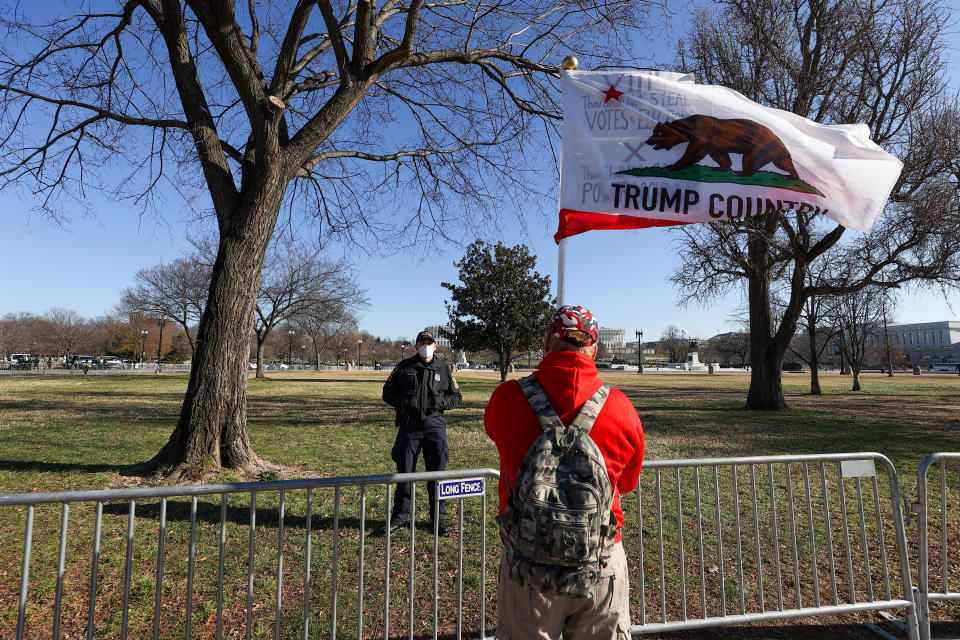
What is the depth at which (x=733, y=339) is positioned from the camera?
89.8m

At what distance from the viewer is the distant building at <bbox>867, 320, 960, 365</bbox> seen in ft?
341

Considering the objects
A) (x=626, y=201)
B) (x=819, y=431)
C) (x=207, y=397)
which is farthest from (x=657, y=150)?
(x=819, y=431)

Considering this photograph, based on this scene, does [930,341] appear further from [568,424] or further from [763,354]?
[568,424]

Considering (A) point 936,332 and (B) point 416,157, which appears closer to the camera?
(B) point 416,157

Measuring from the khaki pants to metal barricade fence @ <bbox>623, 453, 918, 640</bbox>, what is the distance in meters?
1.31

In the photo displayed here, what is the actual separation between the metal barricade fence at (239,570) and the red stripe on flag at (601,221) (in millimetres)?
2023

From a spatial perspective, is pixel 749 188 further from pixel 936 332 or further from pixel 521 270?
pixel 936 332

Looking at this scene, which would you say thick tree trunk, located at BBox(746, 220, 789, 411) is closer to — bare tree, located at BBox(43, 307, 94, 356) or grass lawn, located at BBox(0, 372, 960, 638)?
grass lawn, located at BBox(0, 372, 960, 638)

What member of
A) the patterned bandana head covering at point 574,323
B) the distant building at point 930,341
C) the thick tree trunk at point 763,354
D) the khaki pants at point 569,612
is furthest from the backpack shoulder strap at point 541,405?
the distant building at point 930,341

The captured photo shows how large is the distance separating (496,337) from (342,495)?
22.6m

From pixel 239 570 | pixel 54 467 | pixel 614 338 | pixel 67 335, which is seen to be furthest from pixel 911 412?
pixel 614 338

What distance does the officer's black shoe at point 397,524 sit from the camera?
4825mm

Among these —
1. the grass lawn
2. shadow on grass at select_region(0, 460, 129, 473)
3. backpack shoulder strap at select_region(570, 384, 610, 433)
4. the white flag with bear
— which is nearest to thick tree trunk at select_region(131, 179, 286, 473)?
the grass lawn

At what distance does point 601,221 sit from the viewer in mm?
3996
